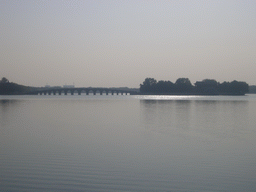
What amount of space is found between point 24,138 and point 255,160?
11047 mm

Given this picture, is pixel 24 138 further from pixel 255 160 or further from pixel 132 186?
pixel 255 160

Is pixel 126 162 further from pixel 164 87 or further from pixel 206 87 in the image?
pixel 164 87

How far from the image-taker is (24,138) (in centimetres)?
1581

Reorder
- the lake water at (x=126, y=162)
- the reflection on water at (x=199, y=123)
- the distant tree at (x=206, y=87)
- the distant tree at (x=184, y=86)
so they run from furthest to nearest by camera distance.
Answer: the distant tree at (x=184, y=86) → the distant tree at (x=206, y=87) → the reflection on water at (x=199, y=123) → the lake water at (x=126, y=162)

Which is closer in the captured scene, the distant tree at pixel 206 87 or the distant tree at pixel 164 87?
the distant tree at pixel 206 87

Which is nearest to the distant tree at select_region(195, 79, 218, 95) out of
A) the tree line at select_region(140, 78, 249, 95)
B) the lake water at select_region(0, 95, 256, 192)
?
the tree line at select_region(140, 78, 249, 95)

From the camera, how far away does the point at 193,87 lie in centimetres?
16862

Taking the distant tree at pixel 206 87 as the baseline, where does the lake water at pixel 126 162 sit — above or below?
below

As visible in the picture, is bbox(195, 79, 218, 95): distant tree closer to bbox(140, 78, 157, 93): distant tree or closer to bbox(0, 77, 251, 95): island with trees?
bbox(0, 77, 251, 95): island with trees

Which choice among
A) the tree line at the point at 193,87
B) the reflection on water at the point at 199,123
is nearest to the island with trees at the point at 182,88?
the tree line at the point at 193,87

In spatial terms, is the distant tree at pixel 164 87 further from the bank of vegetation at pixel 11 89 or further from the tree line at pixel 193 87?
the bank of vegetation at pixel 11 89

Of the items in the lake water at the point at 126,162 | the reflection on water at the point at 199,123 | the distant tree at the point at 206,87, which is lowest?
the reflection on water at the point at 199,123

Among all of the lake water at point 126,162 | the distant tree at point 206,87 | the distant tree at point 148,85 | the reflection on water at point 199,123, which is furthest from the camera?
the distant tree at point 148,85

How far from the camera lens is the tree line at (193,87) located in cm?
15338
